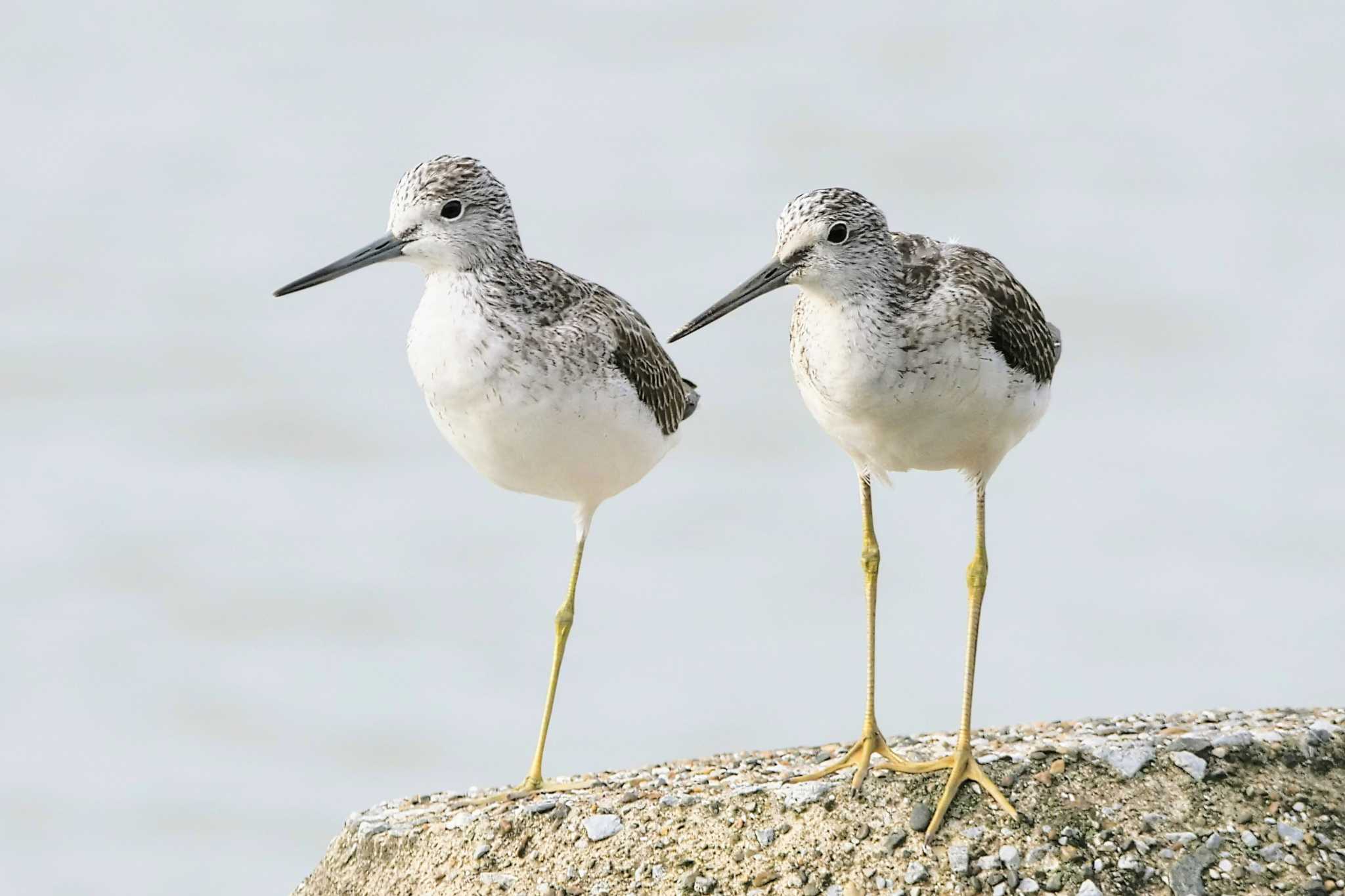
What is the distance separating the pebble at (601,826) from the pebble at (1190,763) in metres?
2.71

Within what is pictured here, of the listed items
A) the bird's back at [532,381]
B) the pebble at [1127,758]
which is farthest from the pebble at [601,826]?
the pebble at [1127,758]

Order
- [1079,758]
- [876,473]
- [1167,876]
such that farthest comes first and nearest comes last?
[876,473], [1079,758], [1167,876]

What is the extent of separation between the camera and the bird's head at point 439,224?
9766mm

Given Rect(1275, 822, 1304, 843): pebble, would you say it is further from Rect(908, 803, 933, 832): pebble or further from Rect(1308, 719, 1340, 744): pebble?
Rect(908, 803, 933, 832): pebble

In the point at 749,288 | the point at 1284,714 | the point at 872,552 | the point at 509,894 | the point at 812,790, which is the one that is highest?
the point at 749,288

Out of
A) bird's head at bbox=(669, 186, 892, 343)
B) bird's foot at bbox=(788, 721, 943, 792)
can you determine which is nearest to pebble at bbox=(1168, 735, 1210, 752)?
bird's foot at bbox=(788, 721, 943, 792)

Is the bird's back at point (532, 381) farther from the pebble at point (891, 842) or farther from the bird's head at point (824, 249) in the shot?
the pebble at point (891, 842)

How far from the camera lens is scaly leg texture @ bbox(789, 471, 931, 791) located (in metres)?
9.52

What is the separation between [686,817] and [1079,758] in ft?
6.33

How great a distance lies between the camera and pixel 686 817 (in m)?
9.35

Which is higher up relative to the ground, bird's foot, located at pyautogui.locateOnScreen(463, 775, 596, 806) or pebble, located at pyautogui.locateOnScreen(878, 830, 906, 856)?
bird's foot, located at pyautogui.locateOnScreen(463, 775, 596, 806)

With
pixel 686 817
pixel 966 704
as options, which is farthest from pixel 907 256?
pixel 686 817

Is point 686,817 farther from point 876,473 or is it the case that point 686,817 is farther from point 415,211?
point 415,211

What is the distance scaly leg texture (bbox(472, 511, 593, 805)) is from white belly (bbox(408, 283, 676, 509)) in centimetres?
53
